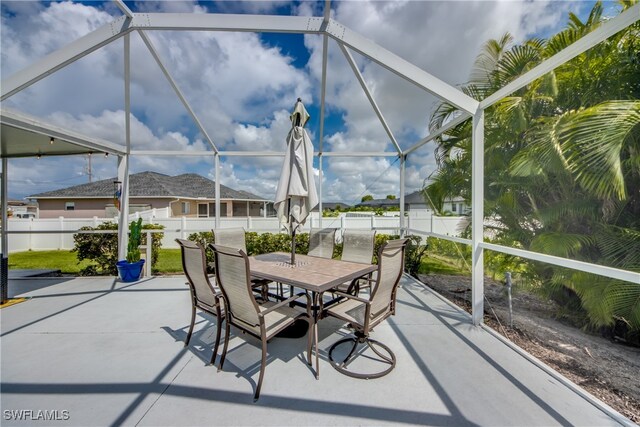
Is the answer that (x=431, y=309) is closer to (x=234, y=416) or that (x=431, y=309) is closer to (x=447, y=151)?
(x=447, y=151)

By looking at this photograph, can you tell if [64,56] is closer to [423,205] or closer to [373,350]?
[373,350]

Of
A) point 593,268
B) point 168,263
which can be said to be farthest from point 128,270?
point 593,268

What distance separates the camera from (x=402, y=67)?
12.0 feet

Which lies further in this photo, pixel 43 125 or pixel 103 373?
pixel 43 125

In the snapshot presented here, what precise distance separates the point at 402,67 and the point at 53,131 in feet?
17.9

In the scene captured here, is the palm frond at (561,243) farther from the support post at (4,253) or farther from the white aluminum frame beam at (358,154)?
the support post at (4,253)

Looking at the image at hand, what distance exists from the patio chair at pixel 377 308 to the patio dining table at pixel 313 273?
0.24 m

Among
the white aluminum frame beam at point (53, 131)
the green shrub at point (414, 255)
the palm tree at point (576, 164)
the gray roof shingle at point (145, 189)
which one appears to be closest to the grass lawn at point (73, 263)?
the green shrub at point (414, 255)

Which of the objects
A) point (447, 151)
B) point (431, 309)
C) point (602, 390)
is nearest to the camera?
point (602, 390)

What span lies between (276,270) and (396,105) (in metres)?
4.59

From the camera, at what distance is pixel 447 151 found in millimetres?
5078

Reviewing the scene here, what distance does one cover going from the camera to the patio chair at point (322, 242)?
4.49 m

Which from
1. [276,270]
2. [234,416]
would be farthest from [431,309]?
[234,416]

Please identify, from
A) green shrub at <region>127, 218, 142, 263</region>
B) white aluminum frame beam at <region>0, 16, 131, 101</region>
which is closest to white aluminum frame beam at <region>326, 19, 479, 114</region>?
white aluminum frame beam at <region>0, 16, 131, 101</region>
